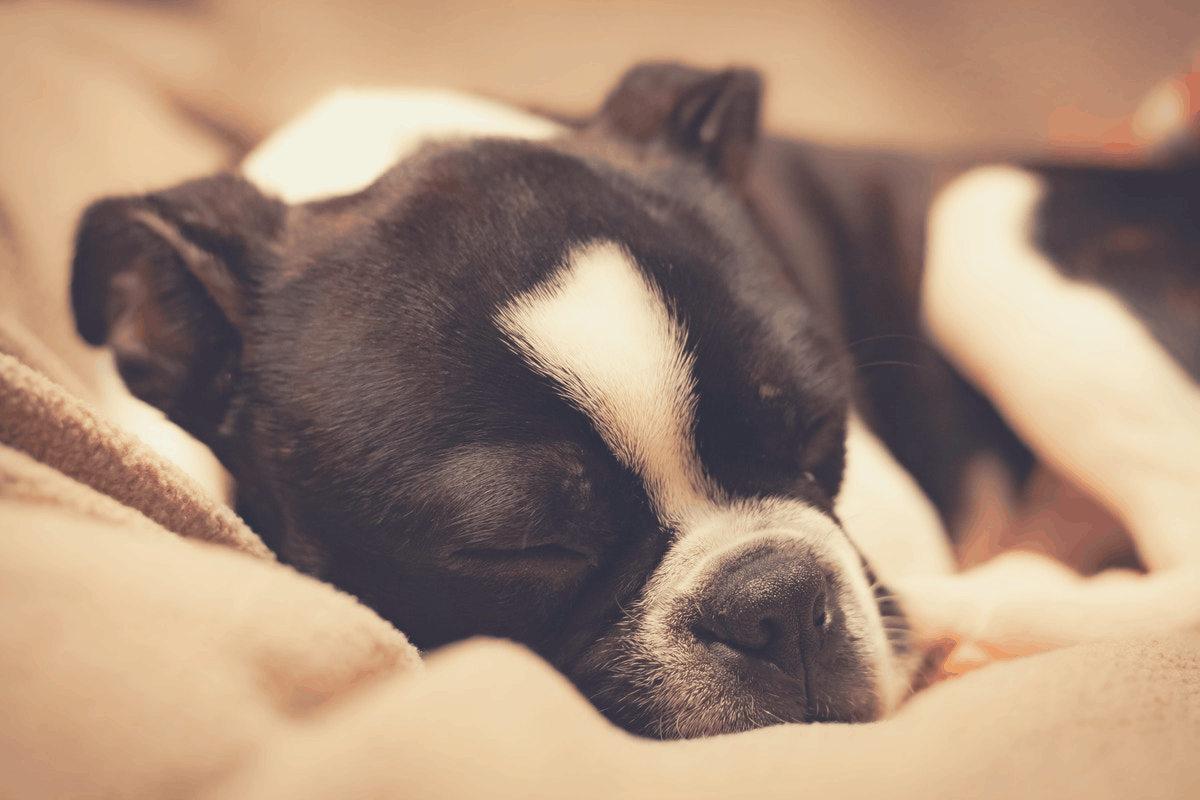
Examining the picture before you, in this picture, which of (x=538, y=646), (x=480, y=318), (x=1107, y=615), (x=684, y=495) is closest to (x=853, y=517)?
(x=1107, y=615)

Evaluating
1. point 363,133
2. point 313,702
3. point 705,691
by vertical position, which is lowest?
point 705,691

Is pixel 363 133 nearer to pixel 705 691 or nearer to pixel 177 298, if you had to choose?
pixel 177 298

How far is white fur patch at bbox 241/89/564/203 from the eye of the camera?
56.4 inches

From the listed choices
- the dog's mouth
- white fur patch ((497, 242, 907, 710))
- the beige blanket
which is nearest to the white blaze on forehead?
white fur patch ((497, 242, 907, 710))

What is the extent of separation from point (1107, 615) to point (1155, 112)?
4.26ft

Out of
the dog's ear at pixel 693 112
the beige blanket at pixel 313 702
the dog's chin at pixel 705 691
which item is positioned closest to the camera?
the beige blanket at pixel 313 702

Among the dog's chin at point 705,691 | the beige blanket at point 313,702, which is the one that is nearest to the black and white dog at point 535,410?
the dog's chin at point 705,691

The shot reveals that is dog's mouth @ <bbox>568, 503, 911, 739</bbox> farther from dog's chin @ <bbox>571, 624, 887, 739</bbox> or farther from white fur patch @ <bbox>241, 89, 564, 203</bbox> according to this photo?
white fur patch @ <bbox>241, 89, 564, 203</bbox>

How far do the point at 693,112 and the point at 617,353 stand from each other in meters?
0.61

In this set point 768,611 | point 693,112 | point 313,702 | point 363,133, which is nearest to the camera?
point 313,702

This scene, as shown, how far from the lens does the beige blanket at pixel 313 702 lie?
0.48 m

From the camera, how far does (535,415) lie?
0.92m

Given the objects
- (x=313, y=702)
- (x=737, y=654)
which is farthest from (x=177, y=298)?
(x=737, y=654)

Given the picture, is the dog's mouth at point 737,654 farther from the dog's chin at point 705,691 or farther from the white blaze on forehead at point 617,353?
the white blaze on forehead at point 617,353
